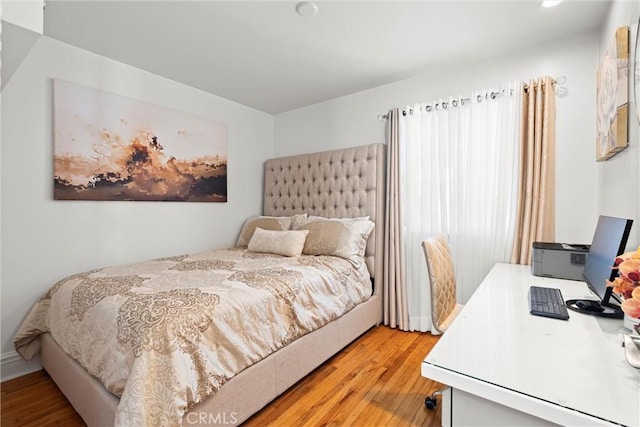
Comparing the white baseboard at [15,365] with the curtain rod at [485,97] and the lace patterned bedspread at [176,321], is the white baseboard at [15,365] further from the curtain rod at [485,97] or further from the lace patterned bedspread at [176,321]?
the curtain rod at [485,97]

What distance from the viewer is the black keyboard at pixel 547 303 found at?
1.22 metres

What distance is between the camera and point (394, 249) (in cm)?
288

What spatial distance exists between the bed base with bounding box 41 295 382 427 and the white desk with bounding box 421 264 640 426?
1076mm

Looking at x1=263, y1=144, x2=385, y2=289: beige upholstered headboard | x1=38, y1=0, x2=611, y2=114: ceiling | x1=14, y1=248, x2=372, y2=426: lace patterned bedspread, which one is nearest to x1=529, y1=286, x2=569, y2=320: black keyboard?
x1=14, y1=248, x2=372, y2=426: lace patterned bedspread

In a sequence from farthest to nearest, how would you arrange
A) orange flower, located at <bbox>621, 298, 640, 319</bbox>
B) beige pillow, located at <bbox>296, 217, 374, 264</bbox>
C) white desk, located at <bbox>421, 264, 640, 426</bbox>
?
beige pillow, located at <bbox>296, 217, 374, 264</bbox>
orange flower, located at <bbox>621, 298, 640, 319</bbox>
white desk, located at <bbox>421, 264, 640, 426</bbox>

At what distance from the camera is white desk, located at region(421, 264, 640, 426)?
0.68 meters

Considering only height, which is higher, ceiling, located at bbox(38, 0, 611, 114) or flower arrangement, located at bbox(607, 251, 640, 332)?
ceiling, located at bbox(38, 0, 611, 114)

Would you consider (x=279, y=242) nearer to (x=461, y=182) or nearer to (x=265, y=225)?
(x=265, y=225)

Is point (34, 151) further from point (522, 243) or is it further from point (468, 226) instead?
point (522, 243)

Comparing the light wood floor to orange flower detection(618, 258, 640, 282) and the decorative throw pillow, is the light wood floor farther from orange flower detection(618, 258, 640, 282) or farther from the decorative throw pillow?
the decorative throw pillow

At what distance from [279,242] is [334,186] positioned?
906mm

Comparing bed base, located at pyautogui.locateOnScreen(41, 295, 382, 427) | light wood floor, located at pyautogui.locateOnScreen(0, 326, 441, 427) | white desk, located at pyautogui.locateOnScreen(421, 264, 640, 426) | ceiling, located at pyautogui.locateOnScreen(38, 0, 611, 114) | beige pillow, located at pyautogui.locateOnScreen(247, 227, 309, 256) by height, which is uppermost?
ceiling, located at pyautogui.locateOnScreen(38, 0, 611, 114)

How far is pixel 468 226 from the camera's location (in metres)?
2.59

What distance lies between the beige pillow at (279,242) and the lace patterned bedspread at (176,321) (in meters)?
0.33
